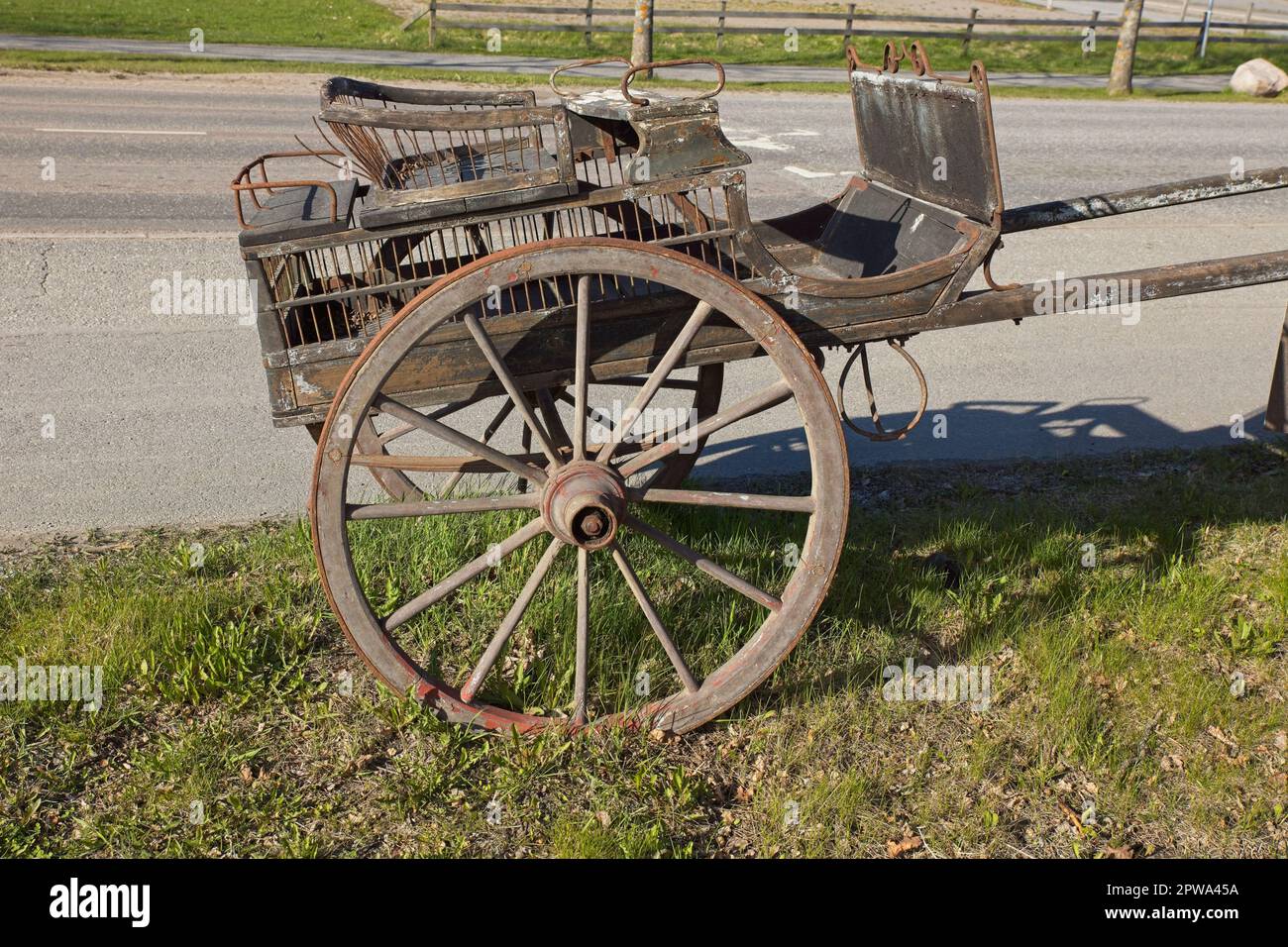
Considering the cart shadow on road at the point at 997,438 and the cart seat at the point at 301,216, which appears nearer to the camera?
the cart seat at the point at 301,216

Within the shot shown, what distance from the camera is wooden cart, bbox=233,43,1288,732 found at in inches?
119

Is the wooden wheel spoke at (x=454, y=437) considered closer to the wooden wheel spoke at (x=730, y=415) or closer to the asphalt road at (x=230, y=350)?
the wooden wheel spoke at (x=730, y=415)

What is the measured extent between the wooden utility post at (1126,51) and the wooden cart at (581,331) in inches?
625

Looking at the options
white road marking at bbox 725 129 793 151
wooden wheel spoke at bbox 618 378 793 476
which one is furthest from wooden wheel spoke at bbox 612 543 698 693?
white road marking at bbox 725 129 793 151

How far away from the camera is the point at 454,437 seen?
123 inches

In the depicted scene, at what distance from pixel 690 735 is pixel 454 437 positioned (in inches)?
45.5

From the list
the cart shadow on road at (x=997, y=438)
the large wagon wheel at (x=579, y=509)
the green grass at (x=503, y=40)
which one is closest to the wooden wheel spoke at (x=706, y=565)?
the large wagon wheel at (x=579, y=509)

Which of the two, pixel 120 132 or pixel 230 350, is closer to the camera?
pixel 230 350

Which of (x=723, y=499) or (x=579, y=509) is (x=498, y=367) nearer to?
(x=579, y=509)

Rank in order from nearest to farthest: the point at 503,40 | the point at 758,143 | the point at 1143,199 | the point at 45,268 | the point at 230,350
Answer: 1. the point at 1143,199
2. the point at 230,350
3. the point at 45,268
4. the point at 758,143
5. the point at 503,40

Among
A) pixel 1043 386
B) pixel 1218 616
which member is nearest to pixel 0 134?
pixel 1043 386

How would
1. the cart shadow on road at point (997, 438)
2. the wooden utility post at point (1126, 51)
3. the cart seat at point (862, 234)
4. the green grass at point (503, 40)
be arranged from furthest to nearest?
the green grass at point (503, 40)
the wooden utility post at point (1126, 51)
the cart shadow on road at point (997, 438)
the cart seat at point (862, 234)

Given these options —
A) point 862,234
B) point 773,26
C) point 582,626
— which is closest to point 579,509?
point 582,626

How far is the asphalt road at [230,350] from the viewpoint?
5094 mm
